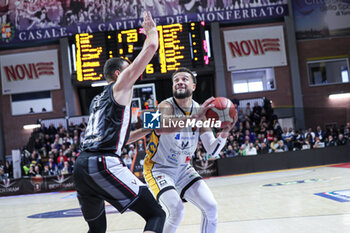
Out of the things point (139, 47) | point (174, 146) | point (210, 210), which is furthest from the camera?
point (139, 47)

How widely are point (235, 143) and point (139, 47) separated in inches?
218

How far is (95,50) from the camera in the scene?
51.5 ft

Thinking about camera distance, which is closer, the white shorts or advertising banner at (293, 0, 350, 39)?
the white shorts

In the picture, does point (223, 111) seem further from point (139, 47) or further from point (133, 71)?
point (139, 47)

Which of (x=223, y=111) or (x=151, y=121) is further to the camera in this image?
(x=223, y=111)

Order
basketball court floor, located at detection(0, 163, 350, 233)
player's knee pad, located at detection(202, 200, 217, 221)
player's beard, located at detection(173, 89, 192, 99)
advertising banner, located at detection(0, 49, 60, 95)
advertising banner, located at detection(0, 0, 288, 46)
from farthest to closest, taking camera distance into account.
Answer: advertising banner, located at detection(0, 49, 60, 95)
advertising banner, located at detection(0, 0, 288, 46)
basketball court floor, located at detection(0, 163, 350, 233)
player's beard, located at detection(173, 89, 192, 99)
player's knee pad, located at detection(202, 200, 217, 221)

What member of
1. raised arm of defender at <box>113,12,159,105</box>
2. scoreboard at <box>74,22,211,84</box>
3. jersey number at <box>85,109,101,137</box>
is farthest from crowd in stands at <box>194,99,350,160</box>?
raised arm of defender at <box>113,12,159,105</box>

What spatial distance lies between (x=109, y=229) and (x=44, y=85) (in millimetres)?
17768

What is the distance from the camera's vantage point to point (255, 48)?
2197cm

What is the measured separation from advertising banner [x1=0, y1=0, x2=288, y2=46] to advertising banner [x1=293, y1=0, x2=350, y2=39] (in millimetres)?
5476

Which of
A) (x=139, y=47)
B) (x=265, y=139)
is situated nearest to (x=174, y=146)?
(x=139, y=47)

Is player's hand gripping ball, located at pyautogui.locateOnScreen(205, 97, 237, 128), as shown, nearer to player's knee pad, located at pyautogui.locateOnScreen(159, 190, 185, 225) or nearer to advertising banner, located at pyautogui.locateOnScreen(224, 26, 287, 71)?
player's knee pad, located at pyautogui.locateOnScreen(159, 190, 185, 225)

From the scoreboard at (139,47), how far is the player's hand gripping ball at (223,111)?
10.9 meters

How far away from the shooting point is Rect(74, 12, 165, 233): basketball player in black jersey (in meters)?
3.09
